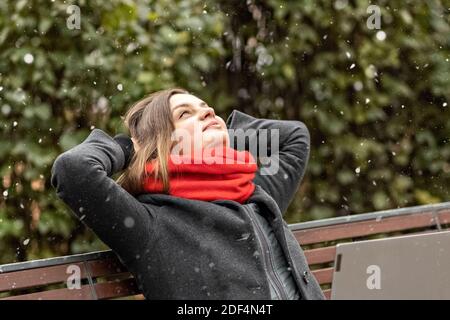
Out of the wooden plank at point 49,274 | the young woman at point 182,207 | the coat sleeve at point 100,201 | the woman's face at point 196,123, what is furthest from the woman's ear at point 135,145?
the wooden plank at point 49,274

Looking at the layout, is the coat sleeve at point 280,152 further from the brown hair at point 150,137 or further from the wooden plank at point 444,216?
the wooden plank at point 444,216

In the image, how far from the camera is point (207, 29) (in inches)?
138

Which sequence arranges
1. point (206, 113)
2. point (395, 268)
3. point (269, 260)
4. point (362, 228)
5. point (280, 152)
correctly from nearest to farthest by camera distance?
point (269, 260), point (206, 113), point (395, 268), point (280, 152), point (362, 228)

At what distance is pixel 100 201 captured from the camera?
2.22m

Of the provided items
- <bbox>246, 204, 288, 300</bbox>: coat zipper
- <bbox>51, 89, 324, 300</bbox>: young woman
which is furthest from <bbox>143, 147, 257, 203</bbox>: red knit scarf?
<bbox>246, 204, 288, 300</bbox>: coat zipper

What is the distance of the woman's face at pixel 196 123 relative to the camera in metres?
2.51

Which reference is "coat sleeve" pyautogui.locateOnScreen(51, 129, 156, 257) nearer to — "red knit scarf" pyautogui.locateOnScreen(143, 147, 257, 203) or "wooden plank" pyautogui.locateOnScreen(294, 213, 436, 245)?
"red knit scarf" pyautogui.locateOnScreen(143, 147, 257, 203)

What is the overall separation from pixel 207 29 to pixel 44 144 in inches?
35.1

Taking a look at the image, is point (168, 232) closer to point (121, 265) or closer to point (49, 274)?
point (121, 265)

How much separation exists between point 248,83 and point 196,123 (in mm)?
1384

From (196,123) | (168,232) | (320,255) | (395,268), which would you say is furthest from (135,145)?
(395,268)

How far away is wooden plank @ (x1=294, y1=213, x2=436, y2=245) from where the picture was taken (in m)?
3.00

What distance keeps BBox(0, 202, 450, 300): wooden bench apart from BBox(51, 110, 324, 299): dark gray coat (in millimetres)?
177
